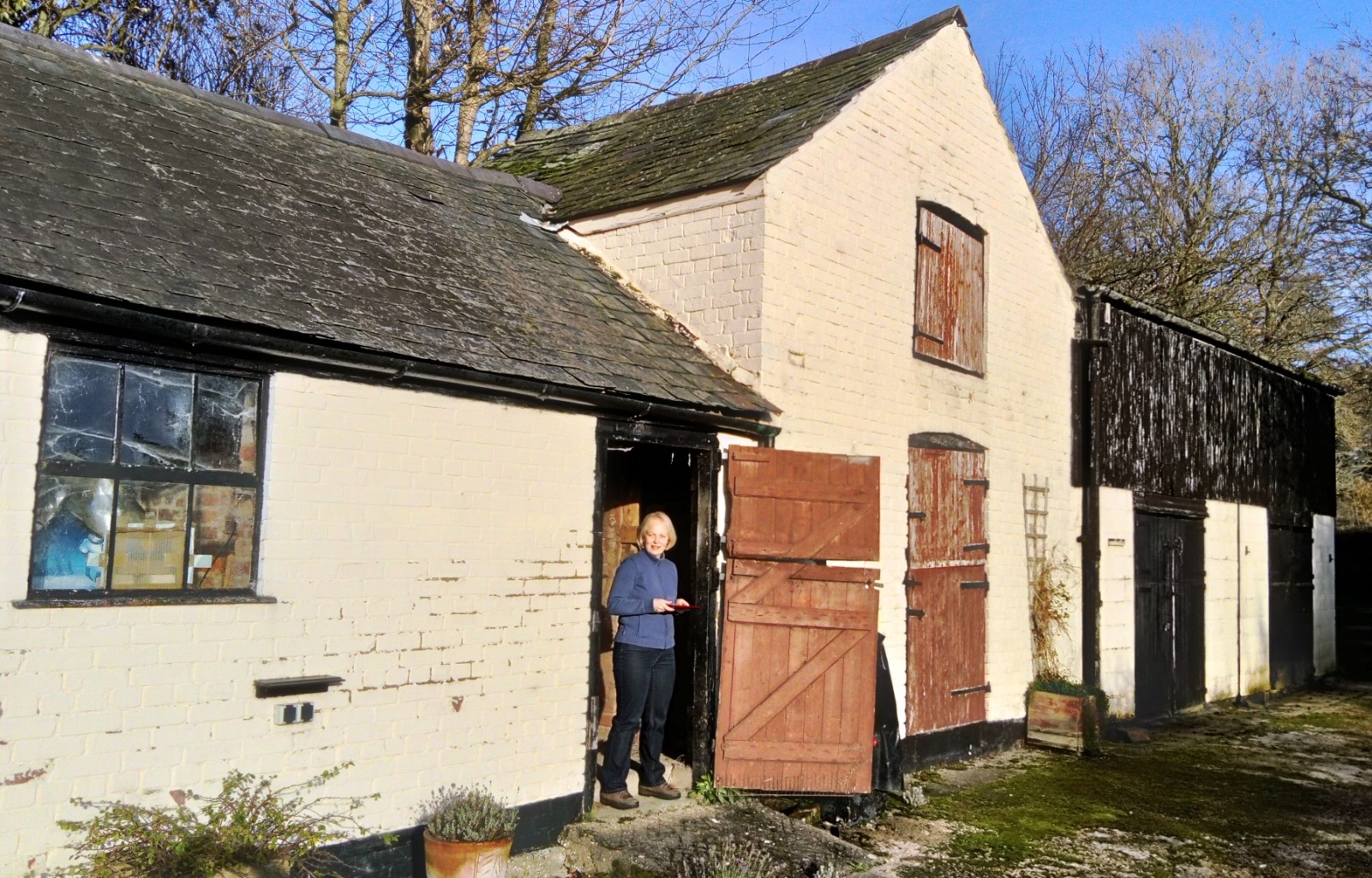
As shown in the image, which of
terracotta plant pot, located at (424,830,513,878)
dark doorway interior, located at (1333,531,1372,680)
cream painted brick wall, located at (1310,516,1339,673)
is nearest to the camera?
terracotta plant pot, located at (424,830,513,878)

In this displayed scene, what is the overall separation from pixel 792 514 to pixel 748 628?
2.78ft

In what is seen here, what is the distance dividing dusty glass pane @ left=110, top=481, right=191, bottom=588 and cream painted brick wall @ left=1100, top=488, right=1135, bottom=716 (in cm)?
969

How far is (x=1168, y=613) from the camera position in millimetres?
13812

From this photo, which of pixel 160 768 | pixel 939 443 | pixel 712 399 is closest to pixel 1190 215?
pixel 939 443

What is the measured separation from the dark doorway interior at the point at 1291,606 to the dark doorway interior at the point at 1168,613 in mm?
2705

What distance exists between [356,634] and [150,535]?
1169 mm

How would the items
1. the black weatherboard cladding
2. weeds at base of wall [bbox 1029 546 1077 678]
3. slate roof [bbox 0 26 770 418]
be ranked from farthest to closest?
the black weatherboard cladding < weeds at base of wall [bbox 1029 546 1077 678] < slate roof [bbox 0 26 770 418]

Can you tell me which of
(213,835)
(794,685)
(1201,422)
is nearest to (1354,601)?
(1201,422)

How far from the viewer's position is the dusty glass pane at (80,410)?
198 inches

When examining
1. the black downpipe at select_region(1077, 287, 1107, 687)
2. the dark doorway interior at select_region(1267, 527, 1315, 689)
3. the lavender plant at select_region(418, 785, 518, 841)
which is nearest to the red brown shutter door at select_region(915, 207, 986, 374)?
the black downpipe at select_region(1077, 287, 1107, 687)

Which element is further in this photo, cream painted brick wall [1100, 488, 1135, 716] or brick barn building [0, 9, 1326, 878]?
cream painted brick wall [1100, 488, 1135, 716]

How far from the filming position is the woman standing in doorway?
7473 mm

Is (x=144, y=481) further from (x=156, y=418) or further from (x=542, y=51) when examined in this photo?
(x=542, y=51)

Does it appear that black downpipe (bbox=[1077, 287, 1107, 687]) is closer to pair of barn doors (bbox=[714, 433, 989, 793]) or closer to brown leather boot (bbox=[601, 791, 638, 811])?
pair of barn doors (bbox=[714, 433, 989, 793])
